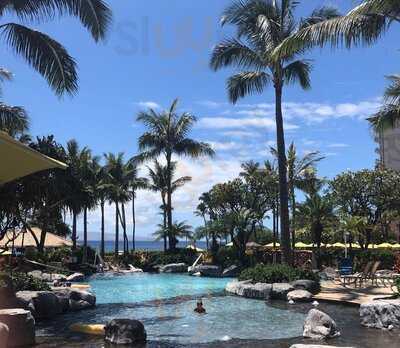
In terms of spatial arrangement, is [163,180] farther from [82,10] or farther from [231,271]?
[82,10]

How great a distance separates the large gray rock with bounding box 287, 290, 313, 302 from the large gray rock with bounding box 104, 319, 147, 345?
7436 mm

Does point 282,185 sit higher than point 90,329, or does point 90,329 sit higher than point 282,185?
point 282,185

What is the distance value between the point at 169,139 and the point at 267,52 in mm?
21719

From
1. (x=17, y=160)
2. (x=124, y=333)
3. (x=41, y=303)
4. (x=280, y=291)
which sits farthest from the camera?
(x=280, y=291)

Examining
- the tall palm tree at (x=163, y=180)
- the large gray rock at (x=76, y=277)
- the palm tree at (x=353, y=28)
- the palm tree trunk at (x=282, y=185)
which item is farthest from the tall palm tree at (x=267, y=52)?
the tall palm tree at (x=163, y=180)

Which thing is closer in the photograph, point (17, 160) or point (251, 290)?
point (17, 160)

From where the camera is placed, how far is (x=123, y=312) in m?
15.7

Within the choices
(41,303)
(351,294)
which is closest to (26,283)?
(41,303)

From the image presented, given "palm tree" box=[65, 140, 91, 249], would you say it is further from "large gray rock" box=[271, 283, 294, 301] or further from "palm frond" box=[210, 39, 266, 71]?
"large gray rock" box=[271, 283, 294, 301]

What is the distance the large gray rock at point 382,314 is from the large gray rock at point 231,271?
20640 mm

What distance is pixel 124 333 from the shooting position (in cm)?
1012

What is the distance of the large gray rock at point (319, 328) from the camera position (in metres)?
10.4

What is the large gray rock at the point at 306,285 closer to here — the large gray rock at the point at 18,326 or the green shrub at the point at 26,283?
the green shrub at the point at 26,283

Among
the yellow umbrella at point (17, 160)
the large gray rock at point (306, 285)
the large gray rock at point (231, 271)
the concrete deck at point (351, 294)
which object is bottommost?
the large gray rock at point (231, 271)
